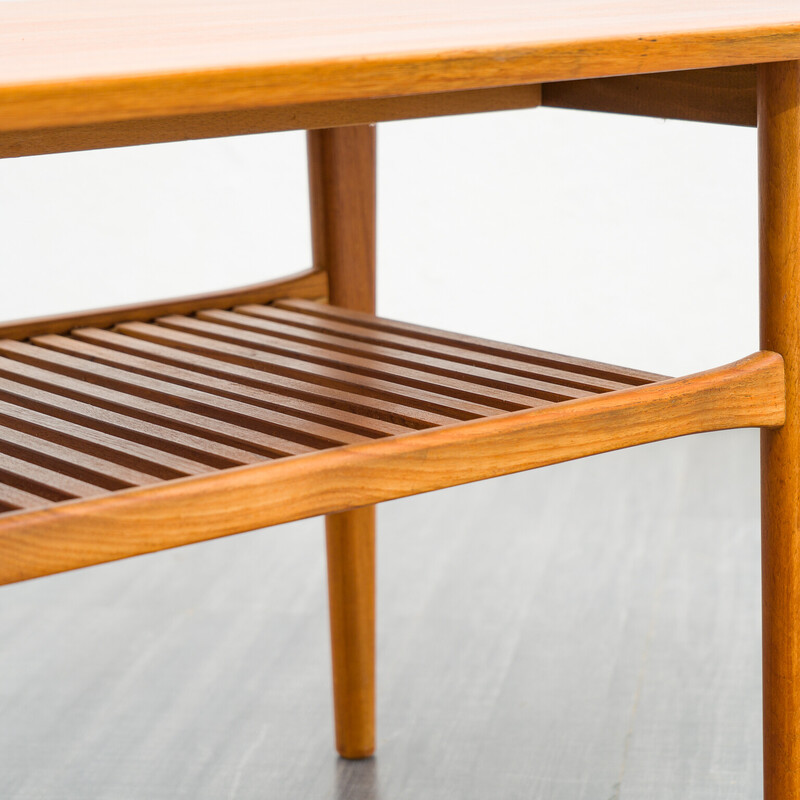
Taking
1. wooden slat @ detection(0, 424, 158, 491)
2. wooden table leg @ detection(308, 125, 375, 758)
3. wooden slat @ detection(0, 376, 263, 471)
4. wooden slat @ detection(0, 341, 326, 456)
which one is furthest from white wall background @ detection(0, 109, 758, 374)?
wooden slat @ detection(0, 424, 158, 491)

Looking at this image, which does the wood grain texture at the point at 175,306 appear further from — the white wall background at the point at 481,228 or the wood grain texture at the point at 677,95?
the white wall background at the point at 481,228

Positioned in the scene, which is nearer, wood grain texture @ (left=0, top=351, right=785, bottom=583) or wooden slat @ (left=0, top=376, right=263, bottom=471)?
wood grain texture @ (left=0, top=351, right=785, bottom=583)

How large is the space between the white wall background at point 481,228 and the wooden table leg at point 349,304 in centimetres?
135

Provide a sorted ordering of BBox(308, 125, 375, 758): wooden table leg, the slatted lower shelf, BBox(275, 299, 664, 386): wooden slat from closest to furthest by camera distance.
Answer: the slatted lower shelf → BBox(275, 299, 664, 386): wooden slat → BBox(308, 125, 375, 758): wooden table leg

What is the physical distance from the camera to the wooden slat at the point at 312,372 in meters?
0.86

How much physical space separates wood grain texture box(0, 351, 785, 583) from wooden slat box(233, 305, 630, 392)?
0.17 feet

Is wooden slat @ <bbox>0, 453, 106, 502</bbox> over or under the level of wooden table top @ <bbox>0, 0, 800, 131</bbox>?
under

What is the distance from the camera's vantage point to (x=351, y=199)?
1.26 m

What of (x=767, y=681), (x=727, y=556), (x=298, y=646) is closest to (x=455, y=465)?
(x=767, y=681)

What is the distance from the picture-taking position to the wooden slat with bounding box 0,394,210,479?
Result: 2.51 feet

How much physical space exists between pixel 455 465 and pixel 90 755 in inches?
28.6

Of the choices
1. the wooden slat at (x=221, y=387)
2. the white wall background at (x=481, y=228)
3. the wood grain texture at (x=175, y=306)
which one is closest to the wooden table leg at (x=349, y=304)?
the wood grain texture at (x=175, y=306)

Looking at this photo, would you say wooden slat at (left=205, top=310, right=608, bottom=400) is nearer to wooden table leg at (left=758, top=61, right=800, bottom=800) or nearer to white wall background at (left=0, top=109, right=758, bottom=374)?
wooden table leg at (left=758, top=61, right=800, bottom=800)

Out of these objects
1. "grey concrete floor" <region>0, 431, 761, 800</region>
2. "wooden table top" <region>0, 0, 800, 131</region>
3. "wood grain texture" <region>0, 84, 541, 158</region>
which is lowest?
"grey concrete floor" <region>0, 431, 761, 800</region>
